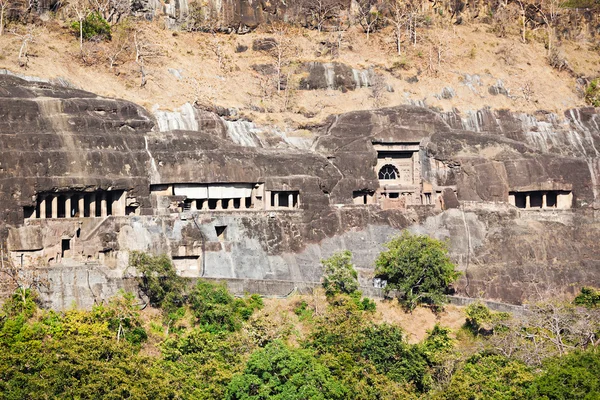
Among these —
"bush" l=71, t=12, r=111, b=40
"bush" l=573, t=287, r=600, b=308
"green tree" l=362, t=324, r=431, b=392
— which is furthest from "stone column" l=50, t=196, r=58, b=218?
"bush" l=573, t=287, r=600, b=308

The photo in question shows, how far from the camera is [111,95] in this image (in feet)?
234

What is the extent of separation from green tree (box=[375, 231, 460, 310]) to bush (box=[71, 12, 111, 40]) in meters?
25.6

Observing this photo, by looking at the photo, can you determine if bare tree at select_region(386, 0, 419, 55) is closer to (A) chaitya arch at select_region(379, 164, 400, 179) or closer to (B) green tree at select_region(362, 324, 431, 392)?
(A) chaitya arch at select_region(379, 164, 400, 179)

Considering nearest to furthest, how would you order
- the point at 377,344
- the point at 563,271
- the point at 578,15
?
the point at 377,344 → the point at 563,271 → the point at 578,15

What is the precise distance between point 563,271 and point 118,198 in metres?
26.2

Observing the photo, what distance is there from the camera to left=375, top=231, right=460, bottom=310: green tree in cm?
6544

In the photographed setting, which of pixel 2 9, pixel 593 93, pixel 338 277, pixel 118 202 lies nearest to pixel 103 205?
pixel 118 202

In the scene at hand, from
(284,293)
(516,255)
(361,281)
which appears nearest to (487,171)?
(516,255)

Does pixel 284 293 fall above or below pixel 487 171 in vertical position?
below

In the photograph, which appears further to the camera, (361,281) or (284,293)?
(361,281)

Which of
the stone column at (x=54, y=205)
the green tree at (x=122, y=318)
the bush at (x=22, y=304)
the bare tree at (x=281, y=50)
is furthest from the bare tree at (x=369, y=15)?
the bush at (x=22, y=304)

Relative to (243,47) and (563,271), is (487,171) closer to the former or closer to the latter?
(563,271)

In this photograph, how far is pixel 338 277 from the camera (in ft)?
212

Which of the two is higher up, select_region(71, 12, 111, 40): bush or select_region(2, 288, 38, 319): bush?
select_region(71, 12, 111, 40): bush
